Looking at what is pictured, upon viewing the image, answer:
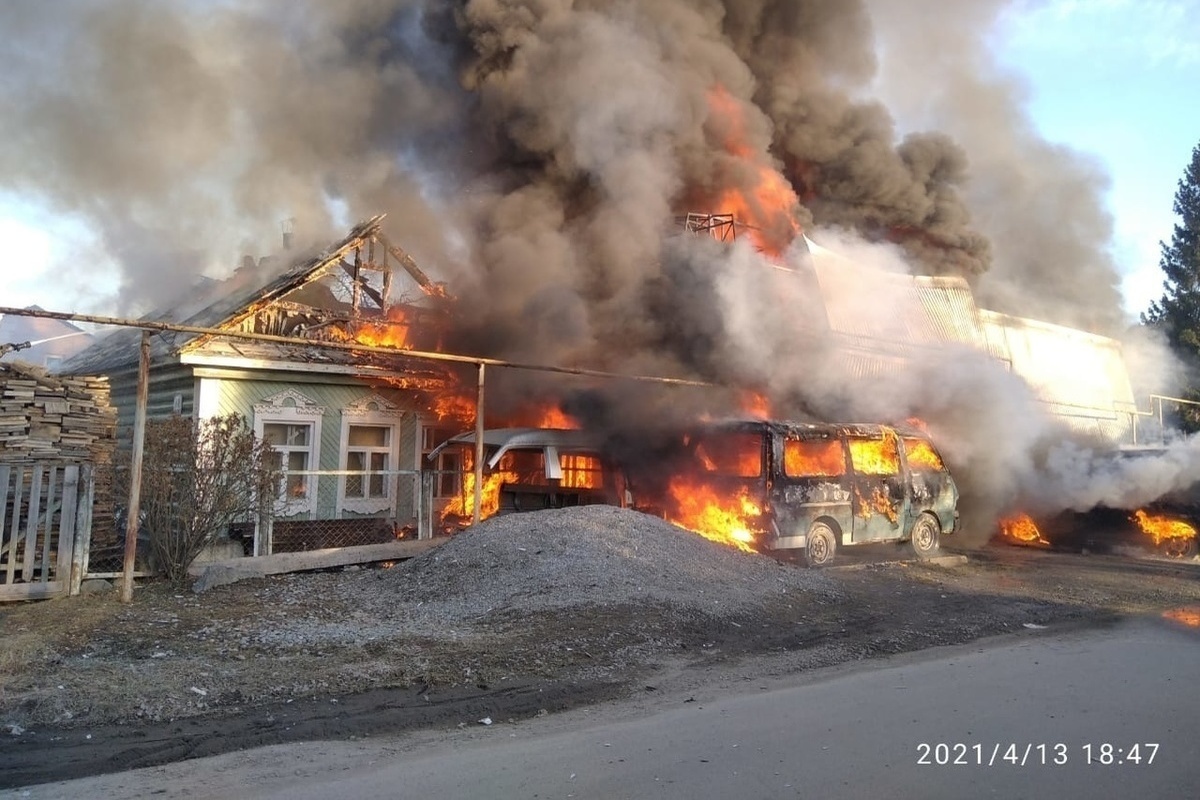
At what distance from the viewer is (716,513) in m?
11.1

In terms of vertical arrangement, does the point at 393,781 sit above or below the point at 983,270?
below

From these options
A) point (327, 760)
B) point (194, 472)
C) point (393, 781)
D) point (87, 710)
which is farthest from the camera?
point (194, 472)

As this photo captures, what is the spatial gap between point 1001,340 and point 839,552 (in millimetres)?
12481

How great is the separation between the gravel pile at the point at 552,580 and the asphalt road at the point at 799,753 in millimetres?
2284

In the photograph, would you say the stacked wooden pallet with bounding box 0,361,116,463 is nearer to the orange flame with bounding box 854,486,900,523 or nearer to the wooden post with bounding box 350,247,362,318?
the wooden post with bounding box 350,247,362,318

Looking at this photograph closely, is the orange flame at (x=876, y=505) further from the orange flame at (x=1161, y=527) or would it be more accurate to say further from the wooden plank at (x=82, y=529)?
the wooden plank at (x=82, y=529)

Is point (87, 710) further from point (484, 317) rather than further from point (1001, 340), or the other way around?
point (1001, 340)

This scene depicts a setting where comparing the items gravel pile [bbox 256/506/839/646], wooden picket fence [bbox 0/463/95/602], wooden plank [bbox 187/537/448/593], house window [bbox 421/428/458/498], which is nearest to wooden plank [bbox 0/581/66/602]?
wooden picket fence [bbox 0/463/95/602]

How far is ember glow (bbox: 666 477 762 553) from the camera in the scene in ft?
34.8

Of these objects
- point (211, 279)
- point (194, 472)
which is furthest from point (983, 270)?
point (194, 472)

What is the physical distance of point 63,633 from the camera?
647cm

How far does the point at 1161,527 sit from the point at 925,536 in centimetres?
483

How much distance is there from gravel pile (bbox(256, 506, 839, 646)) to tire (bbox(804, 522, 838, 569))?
89cm

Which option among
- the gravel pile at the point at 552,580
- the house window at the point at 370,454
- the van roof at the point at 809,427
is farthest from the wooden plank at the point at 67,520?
the van roof at the point at 809,427
